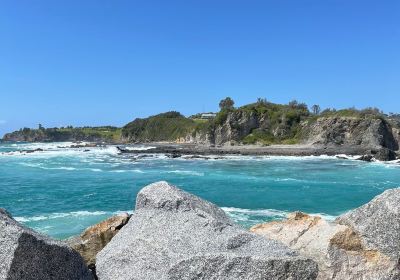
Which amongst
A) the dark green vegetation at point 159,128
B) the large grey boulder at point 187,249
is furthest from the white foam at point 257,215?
the dark green vegetation at point 159,128

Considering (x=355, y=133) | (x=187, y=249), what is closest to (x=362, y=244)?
(x=187, y=249)

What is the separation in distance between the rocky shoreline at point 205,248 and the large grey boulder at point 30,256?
0.01 metres

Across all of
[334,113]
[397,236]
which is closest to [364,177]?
[397,236]

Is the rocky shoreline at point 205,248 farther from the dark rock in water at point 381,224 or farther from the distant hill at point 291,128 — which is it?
the distant hill at point 291,128

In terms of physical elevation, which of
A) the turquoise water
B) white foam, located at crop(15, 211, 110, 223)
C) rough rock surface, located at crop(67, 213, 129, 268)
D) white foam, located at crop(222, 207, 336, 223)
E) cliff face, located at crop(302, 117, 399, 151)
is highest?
cliff face, located at crop(302, 117, 399, 151)

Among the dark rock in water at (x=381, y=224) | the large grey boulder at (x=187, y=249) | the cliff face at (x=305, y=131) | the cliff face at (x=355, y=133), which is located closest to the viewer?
the large grey boulder at (x=187, y=249)

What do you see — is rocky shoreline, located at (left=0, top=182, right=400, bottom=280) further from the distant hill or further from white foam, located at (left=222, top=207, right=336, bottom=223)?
the distant hill

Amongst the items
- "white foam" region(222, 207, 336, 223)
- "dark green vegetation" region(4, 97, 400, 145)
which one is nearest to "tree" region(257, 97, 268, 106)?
"dark green vegetation" region(4, 97, 400, 145)

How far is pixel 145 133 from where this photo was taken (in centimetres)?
18412

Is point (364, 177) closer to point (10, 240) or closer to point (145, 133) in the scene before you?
point (10, 240)

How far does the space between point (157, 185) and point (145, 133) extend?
175381 mm

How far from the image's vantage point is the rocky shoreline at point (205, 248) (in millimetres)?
7184

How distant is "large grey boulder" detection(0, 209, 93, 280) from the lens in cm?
682

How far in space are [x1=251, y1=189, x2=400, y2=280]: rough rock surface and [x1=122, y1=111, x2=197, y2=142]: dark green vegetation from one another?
15100 cm
